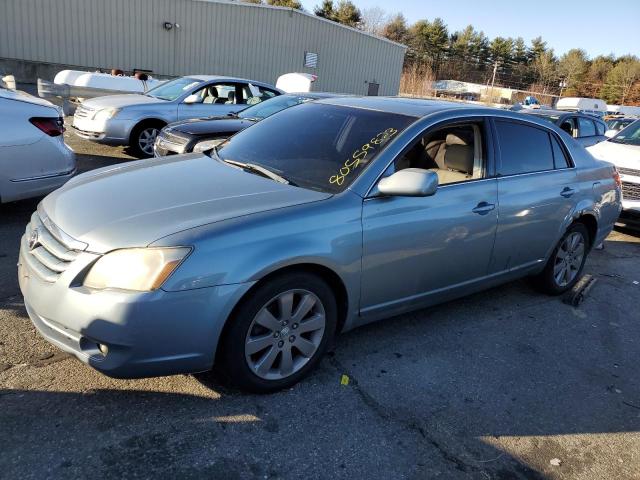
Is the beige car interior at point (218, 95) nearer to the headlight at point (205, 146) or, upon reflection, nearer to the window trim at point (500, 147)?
the headlight at point (205, 146)

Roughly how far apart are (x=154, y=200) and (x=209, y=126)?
5.20 m

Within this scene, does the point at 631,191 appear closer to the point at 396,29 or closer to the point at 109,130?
the point at 109,130

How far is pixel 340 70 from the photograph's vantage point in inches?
1073

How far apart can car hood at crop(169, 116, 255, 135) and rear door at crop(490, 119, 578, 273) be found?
461cm

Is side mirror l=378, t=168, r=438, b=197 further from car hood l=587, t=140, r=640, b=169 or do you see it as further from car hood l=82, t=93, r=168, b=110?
car hood l=82, t=93, r=168, b=110

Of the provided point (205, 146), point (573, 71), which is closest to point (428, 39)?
point (573, 71)

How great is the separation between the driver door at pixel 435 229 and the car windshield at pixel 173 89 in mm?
7061

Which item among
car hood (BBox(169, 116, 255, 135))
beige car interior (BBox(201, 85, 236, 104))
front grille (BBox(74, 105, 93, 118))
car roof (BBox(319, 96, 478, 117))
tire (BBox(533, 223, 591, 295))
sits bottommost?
tire (BBox(533, 223, 591, 295))

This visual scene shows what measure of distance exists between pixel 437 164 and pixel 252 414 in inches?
88.6

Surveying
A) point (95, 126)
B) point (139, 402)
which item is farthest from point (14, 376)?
point (95, 126)

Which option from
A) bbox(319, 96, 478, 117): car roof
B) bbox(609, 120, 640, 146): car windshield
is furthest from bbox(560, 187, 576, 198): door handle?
bbox(609, 120, 640, 146): car windshield

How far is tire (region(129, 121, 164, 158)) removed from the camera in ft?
30.2

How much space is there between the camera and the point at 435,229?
3.48 metres

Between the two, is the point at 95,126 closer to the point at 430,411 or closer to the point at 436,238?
the point at 436,238
